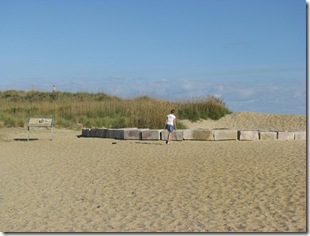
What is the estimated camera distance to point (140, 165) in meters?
12.4

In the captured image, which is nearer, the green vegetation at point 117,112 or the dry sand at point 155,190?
the dry sand at point 155,190

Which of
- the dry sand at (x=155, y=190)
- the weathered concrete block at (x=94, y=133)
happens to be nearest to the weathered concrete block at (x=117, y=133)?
the weathered concrete block at (x=94, y=133)

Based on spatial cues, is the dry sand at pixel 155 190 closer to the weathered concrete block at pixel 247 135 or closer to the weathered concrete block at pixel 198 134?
the weathered concrete block at pixel 247 135

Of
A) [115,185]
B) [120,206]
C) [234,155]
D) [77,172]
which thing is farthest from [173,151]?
[120,206]

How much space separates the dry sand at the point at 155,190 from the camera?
24.0ft

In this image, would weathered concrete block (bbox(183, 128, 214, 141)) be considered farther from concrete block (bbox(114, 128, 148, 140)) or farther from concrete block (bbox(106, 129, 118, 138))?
concrete block (bbox(106, 129, 118, 138))

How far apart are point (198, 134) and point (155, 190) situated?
9272mm

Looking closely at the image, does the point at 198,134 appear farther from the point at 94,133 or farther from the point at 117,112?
the point at 117,112

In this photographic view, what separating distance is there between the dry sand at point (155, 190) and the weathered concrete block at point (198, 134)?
9.01ft

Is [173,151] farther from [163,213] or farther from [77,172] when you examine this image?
[163,213]

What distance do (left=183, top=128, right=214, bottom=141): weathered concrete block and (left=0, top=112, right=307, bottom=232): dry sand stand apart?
2.75m

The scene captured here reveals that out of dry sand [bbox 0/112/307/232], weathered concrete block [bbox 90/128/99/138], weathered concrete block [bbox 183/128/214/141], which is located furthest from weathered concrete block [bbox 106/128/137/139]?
dry sand [bbox 0/112/307/232]

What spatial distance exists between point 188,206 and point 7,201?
3.10 meters

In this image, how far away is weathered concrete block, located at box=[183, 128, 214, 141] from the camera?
60.5 feet
